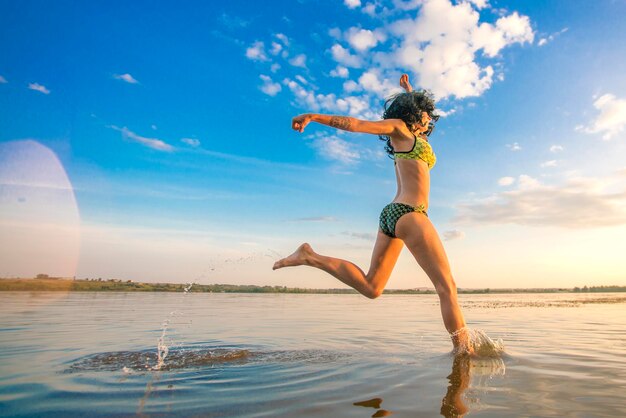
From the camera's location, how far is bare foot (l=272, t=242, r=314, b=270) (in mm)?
4980

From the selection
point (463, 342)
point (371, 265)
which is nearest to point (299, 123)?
point (371, 265)

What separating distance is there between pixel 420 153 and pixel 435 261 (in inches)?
52.0

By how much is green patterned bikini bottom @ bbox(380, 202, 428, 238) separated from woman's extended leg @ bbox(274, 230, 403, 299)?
17 centimetres

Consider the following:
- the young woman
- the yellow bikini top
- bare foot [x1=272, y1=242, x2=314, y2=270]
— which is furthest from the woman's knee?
bare foot [x1=272, y1=242, x2=314, y2=270]

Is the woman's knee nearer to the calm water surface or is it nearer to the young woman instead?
the young woman

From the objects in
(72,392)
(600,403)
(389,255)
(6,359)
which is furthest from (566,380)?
(6,359)

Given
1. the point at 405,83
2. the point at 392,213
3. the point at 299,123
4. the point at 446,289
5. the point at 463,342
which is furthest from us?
the point at 405,83

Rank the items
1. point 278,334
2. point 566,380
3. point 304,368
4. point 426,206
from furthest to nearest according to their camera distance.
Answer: point 278,334 → point 426,206 → point 304,368 → point 566,380

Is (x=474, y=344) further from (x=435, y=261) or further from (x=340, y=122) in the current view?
(x=340, y=122)

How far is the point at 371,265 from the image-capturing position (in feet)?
16.4

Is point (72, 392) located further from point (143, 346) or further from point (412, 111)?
point (412, 111)

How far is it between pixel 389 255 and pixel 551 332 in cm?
500

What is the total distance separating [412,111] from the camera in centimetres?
495

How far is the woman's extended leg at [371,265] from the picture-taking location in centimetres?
486
